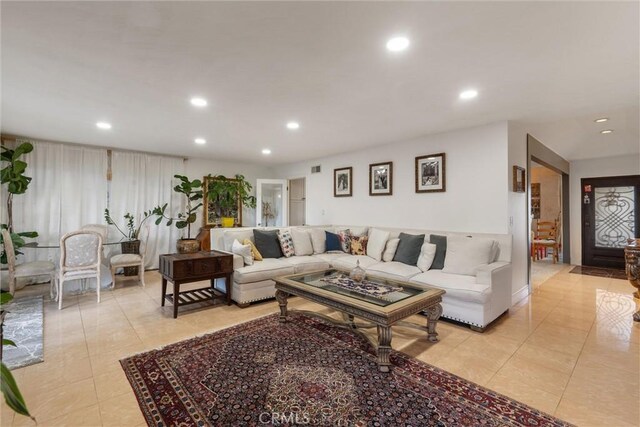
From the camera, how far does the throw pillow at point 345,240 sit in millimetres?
4884

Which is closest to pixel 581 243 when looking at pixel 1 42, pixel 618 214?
pixel 618 214

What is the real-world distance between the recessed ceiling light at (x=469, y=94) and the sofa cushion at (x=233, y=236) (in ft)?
10.6

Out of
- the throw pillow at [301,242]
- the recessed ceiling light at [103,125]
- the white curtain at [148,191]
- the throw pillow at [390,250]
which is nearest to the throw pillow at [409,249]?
the throw pillow at [390,250]

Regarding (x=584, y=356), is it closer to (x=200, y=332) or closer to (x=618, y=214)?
(x=200, y=332)

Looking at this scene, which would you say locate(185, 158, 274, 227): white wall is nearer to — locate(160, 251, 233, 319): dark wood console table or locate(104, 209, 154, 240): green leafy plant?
locate(104, 209, 154, 240): green leafy plant

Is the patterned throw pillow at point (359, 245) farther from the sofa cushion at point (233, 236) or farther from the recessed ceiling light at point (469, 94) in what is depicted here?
the recessed ceiling light at point (469, 94)

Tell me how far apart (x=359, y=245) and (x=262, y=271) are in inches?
66.5

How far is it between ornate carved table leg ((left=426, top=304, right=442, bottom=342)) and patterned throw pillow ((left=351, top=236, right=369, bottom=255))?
6.53ft

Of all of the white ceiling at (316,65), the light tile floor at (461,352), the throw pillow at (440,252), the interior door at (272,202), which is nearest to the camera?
the white ceiling at (316,65)

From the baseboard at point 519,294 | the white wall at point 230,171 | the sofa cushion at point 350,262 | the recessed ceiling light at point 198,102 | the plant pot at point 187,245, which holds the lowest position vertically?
the baseboard at point 519,294

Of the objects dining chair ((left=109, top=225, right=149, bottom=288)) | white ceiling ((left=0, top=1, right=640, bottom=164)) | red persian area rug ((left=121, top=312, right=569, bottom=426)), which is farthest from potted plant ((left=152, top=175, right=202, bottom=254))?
red persian area rug ((left=121, top=312, right=569, bottom=426))

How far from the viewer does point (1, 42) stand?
2.00 metres

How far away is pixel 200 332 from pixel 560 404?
2891 millimetres

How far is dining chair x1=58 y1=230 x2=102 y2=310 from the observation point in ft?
11.9
